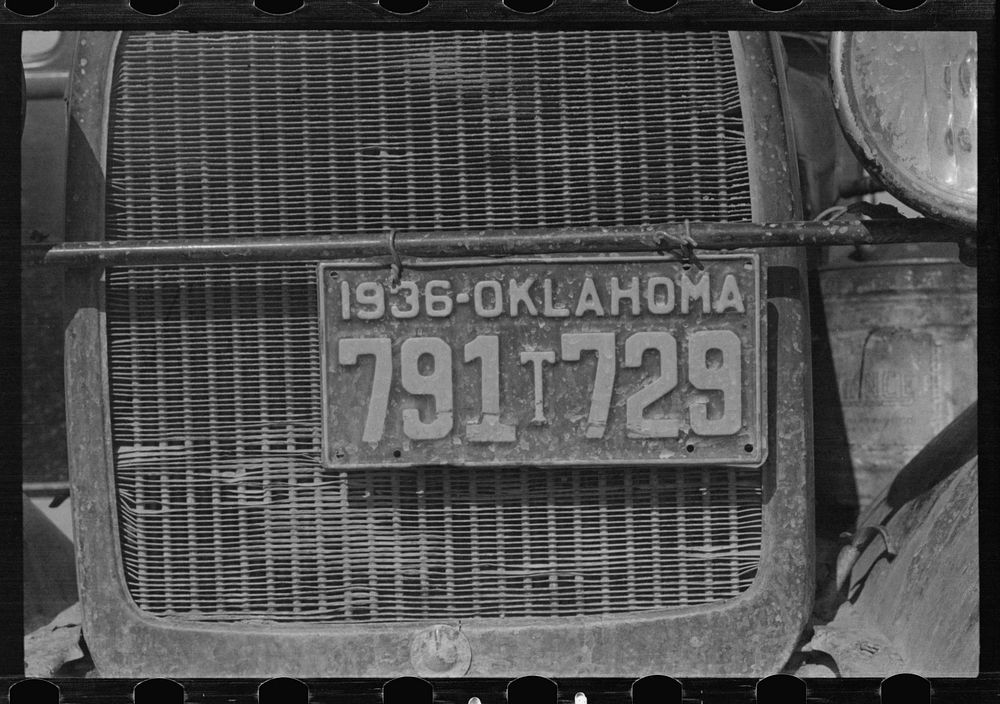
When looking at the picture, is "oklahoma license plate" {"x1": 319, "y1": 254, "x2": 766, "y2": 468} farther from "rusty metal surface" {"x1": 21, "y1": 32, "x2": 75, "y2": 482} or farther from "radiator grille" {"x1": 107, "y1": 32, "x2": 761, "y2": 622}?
"rusty metal surface" {"x1": 21, "y1": 32, "x2": 75, "y2": 482}

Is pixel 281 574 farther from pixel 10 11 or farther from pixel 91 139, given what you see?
pixel 10 11

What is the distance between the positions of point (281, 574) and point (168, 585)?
21 cm

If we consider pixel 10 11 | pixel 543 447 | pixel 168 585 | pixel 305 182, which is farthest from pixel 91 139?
pixel 543 447

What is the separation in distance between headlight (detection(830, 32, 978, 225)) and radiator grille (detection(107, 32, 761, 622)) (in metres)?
0.19

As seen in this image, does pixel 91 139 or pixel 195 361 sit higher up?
pixel 91 139

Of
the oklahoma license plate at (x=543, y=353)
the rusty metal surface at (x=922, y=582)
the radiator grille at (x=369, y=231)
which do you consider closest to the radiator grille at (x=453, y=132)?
the radiator grille at (x=369, y=231)

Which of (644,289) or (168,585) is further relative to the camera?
(168,585)

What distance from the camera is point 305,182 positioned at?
191 cm

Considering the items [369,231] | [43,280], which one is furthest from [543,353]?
[43,280]

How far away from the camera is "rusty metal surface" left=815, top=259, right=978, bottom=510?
2.40 m

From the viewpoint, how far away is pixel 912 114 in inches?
72.5

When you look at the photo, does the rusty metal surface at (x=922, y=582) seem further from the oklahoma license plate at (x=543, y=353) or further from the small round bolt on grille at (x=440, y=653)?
the small round bolt on grille at (x=440, y=653)

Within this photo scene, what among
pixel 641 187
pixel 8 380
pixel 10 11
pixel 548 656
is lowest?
pixel 548 656

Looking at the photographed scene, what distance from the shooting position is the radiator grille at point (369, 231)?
1.90 m
